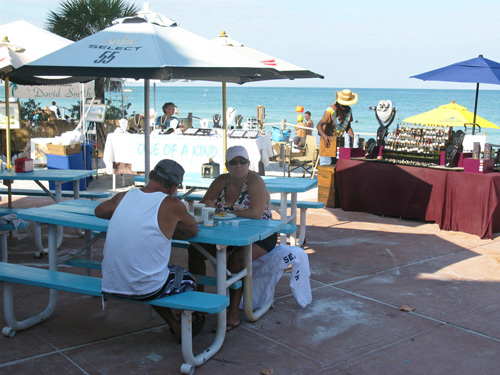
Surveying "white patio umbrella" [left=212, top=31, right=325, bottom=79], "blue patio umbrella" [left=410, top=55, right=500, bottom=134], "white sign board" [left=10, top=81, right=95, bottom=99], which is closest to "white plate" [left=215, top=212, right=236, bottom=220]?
"white patio umbrella" [left=212, top=31, right=325, bottom=79]

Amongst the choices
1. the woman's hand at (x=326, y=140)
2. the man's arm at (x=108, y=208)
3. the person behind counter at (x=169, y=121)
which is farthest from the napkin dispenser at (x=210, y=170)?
the person behind counter at (x=169, y=121)

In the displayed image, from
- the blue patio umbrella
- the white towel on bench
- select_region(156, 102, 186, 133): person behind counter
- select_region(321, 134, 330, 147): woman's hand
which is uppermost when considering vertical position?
the blue patio umbrella

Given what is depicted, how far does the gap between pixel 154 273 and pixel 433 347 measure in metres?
2.01

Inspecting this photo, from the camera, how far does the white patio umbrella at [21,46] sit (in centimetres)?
639

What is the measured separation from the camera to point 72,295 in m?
5.00

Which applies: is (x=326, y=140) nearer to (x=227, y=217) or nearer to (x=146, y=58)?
(x=227, y=217)

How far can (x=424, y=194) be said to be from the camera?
A: 7.95 metres

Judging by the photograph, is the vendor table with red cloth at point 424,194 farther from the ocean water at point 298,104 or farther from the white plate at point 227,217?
the ocean water at point 298,104

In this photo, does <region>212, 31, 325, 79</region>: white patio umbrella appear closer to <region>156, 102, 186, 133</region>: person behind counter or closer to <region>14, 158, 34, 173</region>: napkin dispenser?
<region>14, 158, 34, 173</region>: napkin dispenser

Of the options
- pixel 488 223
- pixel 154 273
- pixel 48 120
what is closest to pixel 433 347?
pixel 154 273

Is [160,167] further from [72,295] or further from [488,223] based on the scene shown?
[488,223]

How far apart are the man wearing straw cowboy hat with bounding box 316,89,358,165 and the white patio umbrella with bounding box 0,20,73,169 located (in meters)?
4.34

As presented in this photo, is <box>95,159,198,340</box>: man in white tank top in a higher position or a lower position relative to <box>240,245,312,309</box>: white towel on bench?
higher

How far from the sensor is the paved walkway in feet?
12.1
